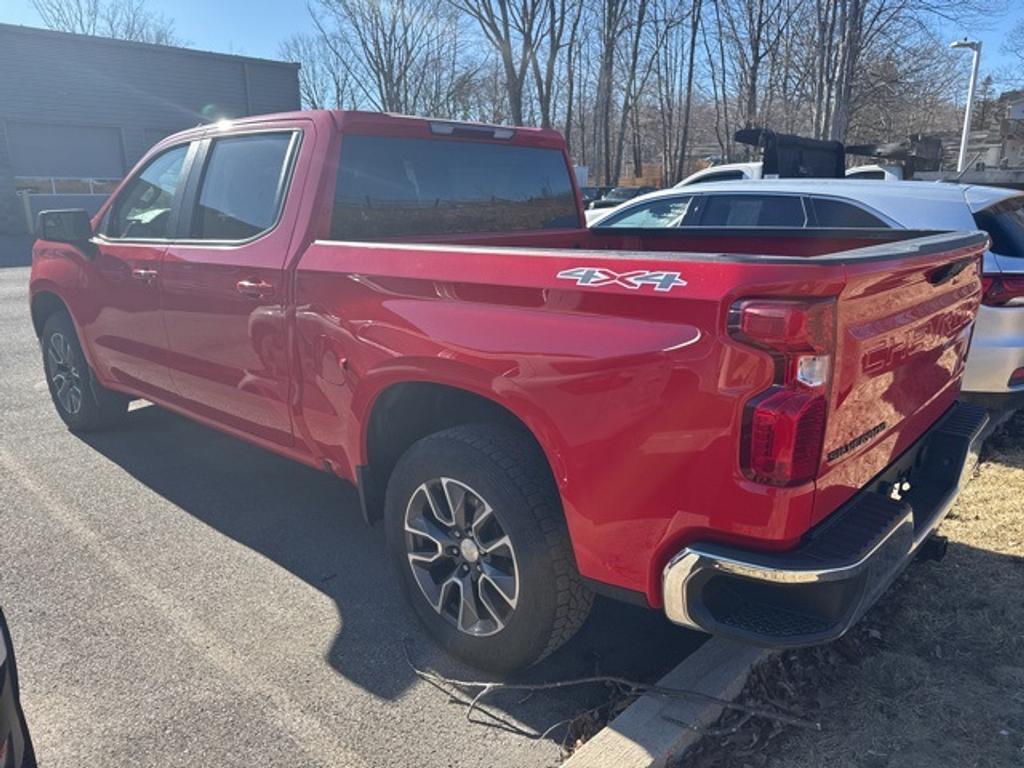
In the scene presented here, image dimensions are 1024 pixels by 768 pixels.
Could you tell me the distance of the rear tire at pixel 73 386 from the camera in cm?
530

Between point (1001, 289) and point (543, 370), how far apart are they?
346cm

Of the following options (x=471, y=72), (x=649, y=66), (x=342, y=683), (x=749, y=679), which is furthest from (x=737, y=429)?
(x=471, y=72)

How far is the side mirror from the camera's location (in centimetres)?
464

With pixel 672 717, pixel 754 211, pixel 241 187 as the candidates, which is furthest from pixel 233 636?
pixel 754 211

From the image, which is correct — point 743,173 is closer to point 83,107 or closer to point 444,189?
point 444,189

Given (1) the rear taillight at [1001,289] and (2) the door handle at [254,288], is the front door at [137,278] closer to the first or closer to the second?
(2) the door handle at [254,288]

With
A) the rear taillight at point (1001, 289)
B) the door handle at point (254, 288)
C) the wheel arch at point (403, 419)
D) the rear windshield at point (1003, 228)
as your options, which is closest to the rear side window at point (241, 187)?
the door handle at point (254, 288)

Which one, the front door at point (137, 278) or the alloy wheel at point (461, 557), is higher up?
the front door at point (137, 278)

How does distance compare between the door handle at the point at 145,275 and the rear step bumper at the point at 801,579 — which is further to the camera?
the door handle at the point at 145,275

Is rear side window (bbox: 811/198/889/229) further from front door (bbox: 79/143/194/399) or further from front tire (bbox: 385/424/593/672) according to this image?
front door (bbox: 79/143/194/399)

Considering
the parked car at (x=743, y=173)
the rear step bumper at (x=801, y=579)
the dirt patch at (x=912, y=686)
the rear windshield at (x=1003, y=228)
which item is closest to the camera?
the rear step bumper at (x=801, y=579)

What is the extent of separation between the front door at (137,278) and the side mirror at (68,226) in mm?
86

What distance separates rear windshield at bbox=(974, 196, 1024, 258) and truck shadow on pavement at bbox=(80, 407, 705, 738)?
125 inches

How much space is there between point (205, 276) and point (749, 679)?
115 inches
